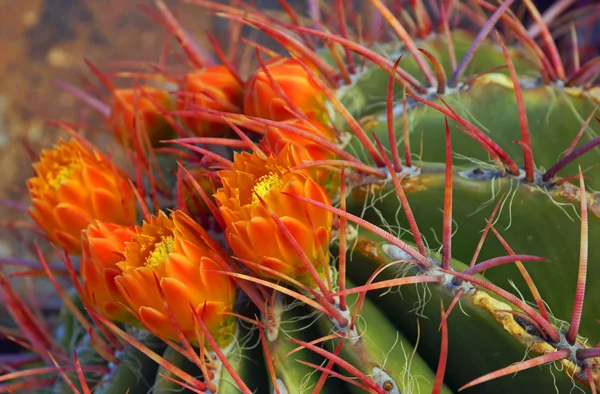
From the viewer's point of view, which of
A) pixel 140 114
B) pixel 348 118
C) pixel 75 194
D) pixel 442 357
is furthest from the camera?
pixel 140 114

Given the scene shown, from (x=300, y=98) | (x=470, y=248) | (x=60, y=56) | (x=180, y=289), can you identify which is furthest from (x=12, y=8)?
(x=470, y=248)

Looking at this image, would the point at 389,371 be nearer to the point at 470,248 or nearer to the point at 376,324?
the point at 376,324

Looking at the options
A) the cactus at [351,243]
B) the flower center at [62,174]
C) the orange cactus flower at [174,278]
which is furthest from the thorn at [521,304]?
the flower center at [62,174]

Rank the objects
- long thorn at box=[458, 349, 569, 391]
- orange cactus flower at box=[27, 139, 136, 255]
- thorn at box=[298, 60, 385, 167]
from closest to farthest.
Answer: long thorn at box=[458, 349, 569, 391] → thorn at box=[298, 60, 385, 167] → orange cactus flower at box=[27, 139, 136, 255]

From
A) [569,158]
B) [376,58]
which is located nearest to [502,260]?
[569,158]

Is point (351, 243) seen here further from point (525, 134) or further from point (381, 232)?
point (525, 134)

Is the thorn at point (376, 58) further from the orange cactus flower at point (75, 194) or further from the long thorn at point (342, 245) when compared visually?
the orange cactus flower at point (75, 194)

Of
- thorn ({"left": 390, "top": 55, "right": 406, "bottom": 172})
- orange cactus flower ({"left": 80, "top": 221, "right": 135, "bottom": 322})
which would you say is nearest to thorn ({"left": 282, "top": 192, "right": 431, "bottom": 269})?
thorn ({"left": 390, "top": 55, "right": 406, "bottom": 172})

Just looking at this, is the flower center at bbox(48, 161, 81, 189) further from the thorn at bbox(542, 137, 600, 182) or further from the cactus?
the thorn at bbox(542, 137, 600, 182)
